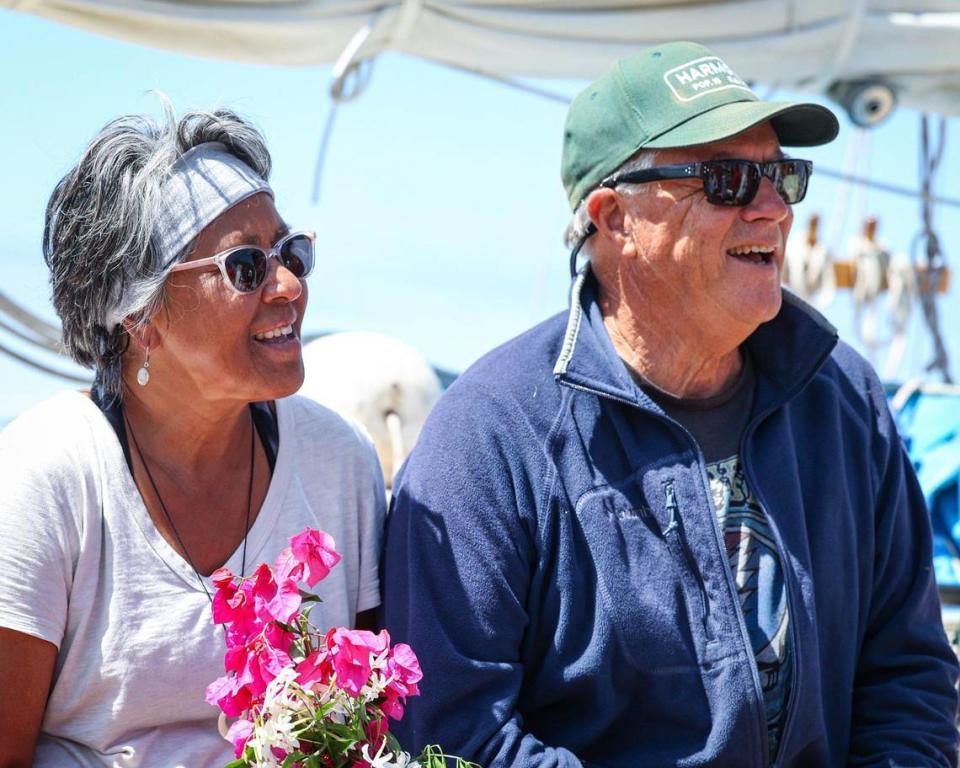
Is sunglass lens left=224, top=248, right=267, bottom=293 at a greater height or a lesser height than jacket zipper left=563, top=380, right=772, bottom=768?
greater

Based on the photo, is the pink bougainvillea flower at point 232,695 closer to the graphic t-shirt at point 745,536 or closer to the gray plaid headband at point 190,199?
the gray plaid headband at point 190,199

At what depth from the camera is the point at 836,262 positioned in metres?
8.05

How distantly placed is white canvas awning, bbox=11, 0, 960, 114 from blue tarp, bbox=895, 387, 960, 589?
1.13 metres

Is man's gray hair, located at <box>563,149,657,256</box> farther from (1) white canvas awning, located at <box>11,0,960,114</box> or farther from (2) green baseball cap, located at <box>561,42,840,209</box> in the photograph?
(1) white canvas awning, located at <box>11,0,960,114</box>

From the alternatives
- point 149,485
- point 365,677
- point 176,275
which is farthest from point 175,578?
point 365,677

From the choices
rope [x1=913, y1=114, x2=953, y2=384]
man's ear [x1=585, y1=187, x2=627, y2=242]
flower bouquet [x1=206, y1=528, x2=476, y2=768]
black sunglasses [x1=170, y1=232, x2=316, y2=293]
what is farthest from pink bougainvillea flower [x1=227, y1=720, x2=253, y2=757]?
rope [x1=913, y1=114, x2=953, y2=384]

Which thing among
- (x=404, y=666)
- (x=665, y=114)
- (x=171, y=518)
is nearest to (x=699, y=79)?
(x=665, y=114)

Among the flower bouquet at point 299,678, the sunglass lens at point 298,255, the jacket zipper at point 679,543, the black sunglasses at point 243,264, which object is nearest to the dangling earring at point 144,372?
the black sunglasses at point 243,264

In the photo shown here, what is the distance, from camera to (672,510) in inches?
104

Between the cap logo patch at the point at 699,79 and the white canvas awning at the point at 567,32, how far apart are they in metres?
1.60

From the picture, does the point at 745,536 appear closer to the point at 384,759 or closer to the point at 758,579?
the point at 758,579

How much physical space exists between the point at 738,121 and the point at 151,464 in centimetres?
130

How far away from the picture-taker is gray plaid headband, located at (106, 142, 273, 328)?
2473 mm

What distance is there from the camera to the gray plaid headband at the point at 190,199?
2473 mm
